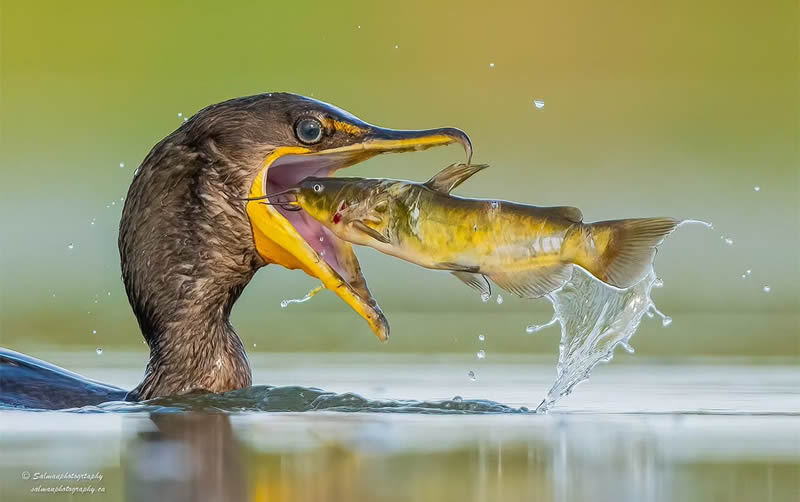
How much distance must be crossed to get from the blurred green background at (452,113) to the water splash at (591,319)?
6792 millimetres

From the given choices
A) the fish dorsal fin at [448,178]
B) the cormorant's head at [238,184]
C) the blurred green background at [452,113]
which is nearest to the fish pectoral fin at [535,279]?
the fish dorsal fin at [448,178]

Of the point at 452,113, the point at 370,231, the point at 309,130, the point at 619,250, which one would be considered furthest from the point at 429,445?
the point at 452,113

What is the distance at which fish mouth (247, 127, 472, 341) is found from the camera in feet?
21.4

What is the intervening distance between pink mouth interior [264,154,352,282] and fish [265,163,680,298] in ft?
1.74

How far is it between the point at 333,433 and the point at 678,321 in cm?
826

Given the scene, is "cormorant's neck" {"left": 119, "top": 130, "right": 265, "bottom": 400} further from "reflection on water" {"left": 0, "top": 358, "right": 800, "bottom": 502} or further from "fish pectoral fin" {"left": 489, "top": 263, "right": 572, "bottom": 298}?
"fish pectoral fin" {"left": 489, "top": 263, "right": 572, "bottom": 298}

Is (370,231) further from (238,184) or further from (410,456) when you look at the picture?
(410,456)

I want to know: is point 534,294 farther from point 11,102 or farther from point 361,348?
point 11,102

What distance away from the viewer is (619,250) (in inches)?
242

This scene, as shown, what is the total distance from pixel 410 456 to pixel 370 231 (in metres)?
1.15

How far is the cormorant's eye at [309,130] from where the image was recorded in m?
6.73

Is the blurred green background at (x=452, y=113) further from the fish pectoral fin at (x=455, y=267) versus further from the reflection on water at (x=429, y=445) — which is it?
the fish pectoral fin at (x=455, y=267)

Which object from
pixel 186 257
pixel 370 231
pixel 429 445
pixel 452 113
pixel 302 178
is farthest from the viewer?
pixel 452 113

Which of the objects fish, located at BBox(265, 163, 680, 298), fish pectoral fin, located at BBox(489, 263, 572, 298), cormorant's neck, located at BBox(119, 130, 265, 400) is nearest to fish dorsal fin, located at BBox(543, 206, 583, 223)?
fish, located at BBox(265, 163, 680, 298)
